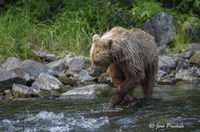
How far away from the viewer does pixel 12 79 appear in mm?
7637

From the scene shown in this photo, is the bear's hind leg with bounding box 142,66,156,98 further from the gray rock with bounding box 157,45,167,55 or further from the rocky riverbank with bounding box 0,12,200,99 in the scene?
the gray rock with bounding box 157,45,167,55

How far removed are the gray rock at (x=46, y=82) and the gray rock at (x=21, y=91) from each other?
24 cm

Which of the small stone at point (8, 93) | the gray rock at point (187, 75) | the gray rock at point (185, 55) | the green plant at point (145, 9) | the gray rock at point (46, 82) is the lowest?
the gray rock at point (187, 75)

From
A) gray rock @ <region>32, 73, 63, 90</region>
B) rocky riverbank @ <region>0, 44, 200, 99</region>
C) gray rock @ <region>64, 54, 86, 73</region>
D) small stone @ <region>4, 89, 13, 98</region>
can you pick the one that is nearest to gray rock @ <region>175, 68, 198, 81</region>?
rocky riverbank @ <region>0, 44, 200, 99</region>

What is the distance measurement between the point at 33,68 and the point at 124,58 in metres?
3.79

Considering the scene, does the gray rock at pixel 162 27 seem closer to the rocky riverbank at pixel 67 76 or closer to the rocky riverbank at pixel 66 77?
the rocky riverbank at pixel 67 76

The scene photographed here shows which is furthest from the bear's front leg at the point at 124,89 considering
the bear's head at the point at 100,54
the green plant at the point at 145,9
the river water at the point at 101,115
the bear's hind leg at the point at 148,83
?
the green plant at the point at 145,9

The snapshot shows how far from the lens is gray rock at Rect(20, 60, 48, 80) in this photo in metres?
8.48

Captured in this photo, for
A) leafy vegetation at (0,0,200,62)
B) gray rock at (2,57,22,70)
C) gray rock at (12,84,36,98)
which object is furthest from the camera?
leafy vegetation at (0,0,200,62)

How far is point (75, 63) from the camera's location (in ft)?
31.7

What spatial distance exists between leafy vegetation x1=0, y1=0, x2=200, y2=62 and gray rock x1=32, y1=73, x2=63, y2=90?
75.8 inches

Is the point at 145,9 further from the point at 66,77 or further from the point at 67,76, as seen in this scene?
the point at 66,77

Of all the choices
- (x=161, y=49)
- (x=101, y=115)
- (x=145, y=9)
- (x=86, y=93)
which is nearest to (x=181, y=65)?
(x=161, y=49)

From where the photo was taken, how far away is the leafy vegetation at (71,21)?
10.5 meters
